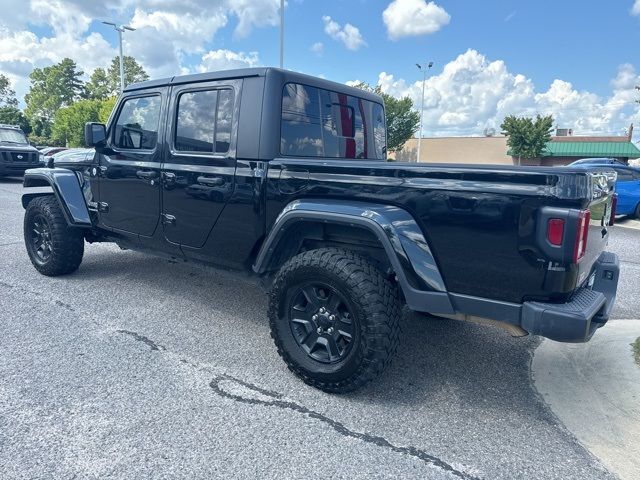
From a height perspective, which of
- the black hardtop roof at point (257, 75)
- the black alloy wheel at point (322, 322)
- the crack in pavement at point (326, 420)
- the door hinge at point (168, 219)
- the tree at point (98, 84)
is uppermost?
the tree at point (98, 84)

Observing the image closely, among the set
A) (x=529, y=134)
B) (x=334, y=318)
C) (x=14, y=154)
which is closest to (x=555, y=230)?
(x=334, y=318)

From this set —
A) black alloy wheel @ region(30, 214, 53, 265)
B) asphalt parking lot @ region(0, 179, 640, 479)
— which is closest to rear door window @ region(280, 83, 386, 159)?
asphalt parking lot @ region(0, 179, 640, 479)

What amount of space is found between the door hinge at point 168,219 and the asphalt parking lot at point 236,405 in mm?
878

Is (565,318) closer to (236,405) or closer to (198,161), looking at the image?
(236,405)

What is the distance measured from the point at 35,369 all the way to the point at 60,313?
1084 millimetres

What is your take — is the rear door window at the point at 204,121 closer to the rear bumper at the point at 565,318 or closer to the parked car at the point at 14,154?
the rear bumper at the point at 565,318

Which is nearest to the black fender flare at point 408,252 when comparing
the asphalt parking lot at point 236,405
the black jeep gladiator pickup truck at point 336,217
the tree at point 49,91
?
the black jeep gladiator pickup truck at point 336,217

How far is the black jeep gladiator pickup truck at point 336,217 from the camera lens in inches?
89.0

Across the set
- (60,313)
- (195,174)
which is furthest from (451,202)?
(60,313)

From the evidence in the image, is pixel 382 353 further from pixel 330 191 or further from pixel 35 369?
pixel 35 369

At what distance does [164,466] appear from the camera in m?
2.20

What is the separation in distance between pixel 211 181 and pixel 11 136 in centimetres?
1633

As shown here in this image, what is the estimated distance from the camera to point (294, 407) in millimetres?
2734

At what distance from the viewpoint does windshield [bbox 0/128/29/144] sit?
1571 centimetres
